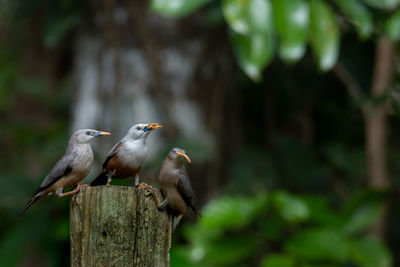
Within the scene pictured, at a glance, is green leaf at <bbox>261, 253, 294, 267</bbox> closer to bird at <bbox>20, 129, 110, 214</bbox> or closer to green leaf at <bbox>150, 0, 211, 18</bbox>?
green leaf at <bbox>150, 0, 211, 18</bbox>

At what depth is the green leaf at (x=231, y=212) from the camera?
4547mm

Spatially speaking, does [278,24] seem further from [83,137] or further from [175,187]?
[83,137]

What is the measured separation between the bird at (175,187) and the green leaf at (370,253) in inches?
122

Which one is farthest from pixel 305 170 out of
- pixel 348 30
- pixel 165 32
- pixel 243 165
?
pixel 165 32

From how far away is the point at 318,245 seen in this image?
465 centimetres

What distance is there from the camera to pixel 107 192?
188 centimetres

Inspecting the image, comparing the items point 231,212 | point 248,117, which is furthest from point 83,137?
point 248,117

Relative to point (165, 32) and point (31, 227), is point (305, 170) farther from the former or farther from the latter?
point (31, 227)

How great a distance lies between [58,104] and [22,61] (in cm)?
101

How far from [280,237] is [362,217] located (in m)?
0.78

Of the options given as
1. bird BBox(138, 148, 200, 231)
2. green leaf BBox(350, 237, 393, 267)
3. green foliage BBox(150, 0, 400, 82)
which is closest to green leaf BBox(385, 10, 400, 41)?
green foliage BBox(150, 0, 400, 82)

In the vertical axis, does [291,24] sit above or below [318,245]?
above

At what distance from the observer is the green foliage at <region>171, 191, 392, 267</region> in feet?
15.0

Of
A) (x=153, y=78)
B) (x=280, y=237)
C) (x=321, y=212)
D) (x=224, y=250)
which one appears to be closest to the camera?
(x=224, y=250)
